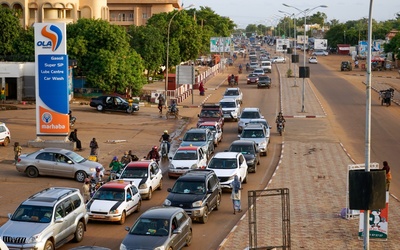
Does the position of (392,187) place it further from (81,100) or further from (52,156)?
(81,100)

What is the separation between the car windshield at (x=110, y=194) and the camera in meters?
23.2

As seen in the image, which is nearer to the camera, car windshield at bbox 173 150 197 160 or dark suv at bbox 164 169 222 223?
dark suv at bbox 164 169 222 223

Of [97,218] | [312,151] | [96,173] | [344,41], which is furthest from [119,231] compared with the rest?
[344,41]

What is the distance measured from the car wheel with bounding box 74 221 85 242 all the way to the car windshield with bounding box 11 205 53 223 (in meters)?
1.30

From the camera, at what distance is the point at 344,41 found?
598 ft

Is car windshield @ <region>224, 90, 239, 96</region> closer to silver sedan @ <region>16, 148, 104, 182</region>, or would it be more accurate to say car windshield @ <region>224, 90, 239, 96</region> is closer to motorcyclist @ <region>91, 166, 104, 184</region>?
silver sedan @ <region>16, 148, 104, 182</region>

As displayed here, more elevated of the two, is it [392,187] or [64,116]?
[64,116]

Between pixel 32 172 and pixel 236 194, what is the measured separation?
395 inches

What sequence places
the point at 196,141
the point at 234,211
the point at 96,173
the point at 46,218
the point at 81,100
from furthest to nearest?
the point at 81,100 → the point at 196,141 → the point at 96,173 → the point at 234,211 → the point at 46,218

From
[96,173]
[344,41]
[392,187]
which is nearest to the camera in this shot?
[96,173]

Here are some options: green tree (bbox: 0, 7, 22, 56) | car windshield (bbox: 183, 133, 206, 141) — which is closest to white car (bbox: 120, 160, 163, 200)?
car windshield (bbox: 183, 133, 206, 141)

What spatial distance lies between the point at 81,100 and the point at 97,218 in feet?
129

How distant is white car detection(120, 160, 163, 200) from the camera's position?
26641 mm

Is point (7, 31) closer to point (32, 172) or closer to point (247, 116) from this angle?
point (247, 116)
